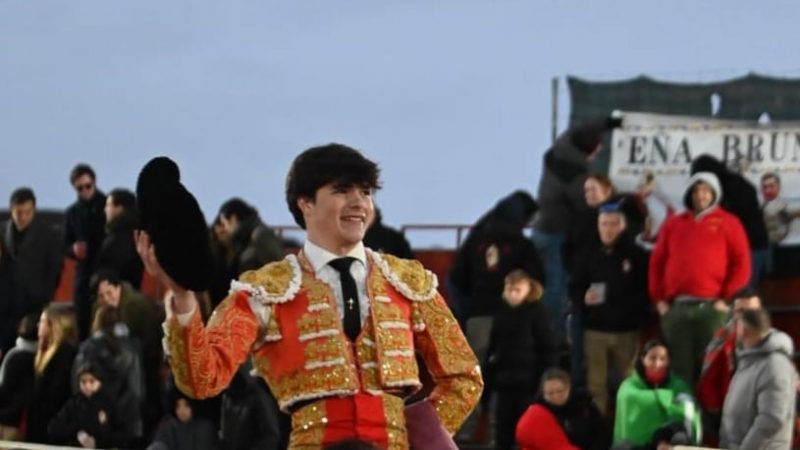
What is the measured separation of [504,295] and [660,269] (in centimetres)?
81

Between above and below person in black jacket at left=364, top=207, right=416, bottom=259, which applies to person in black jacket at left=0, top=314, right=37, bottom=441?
below

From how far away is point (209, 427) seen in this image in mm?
13414

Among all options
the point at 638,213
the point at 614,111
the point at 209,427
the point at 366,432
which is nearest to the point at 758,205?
the point at 638,213

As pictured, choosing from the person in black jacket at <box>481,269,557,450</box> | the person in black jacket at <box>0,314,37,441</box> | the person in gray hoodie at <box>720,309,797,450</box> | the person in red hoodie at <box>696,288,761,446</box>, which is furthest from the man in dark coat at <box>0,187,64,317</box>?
the person in gray hoodie at <box>720,309,797,450</box>

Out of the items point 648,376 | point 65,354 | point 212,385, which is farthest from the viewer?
point 65,354

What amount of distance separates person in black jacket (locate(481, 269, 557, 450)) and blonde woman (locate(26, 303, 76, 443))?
7.65 feet

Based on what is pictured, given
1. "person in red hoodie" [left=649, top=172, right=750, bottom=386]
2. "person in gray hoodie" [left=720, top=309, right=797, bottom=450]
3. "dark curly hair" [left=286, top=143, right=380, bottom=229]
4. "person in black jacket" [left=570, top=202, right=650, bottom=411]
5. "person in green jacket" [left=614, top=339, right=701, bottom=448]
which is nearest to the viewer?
"dark curly hair" [left=286, top=143, right=380, bottom=229]

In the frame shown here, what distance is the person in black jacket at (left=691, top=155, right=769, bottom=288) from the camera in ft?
45.4

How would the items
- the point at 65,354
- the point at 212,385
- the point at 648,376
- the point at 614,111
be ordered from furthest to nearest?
the point at 614,111 → the point at 65,354 → the point at 648,376 → the point at 212,385

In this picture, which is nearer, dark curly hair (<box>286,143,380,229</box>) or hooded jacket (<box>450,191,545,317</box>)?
dark curly hair (<box>286,143,380,229</box>)

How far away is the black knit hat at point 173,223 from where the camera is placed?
6.93 m

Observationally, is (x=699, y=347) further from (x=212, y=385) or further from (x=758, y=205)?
(x=212, y=385)

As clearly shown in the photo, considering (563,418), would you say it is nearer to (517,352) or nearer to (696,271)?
(517,352)

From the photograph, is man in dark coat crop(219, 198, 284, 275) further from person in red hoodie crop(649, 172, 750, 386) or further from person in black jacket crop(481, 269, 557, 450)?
person in red hoodie crop(649, 172, 750, 386)
